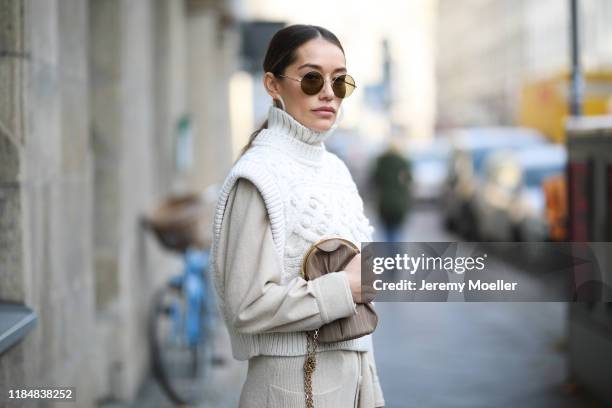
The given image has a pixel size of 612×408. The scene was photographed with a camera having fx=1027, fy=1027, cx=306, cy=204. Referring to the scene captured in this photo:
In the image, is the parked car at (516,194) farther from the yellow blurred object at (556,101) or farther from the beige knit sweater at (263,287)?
the beige knit sweater at (263,287)

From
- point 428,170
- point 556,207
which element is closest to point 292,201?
point 556,207

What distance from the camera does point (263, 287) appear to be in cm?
258

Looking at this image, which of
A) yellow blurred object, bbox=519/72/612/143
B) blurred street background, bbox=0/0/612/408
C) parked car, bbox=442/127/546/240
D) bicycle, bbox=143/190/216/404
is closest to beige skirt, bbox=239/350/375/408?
blurred street background, bbox=0/0/612/408

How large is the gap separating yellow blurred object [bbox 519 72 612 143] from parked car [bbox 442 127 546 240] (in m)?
0.29

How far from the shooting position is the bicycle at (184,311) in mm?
7355

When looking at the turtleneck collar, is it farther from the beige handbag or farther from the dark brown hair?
the beige handbag

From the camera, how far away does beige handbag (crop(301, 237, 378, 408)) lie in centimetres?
263

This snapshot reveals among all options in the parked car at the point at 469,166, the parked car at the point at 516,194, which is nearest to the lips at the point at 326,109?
the parked car at the point at 516,194

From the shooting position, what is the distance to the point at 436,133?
204ft

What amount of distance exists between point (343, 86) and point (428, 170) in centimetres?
2831

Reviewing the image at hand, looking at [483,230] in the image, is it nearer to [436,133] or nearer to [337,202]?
[337,202]

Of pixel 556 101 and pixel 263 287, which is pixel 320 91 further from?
pixel 556 101

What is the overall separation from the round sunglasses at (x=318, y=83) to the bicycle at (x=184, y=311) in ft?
15.2

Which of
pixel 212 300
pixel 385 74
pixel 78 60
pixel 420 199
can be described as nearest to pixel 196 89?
pixel 212 300
